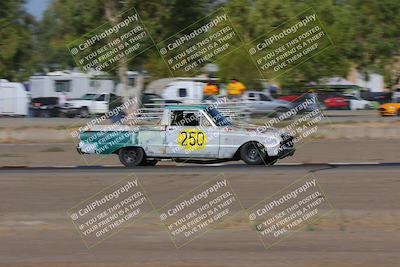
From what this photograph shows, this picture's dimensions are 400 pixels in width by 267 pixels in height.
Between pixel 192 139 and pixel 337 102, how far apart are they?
3785 cm

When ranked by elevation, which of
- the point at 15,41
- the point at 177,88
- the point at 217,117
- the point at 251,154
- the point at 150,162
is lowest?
the point at 251,154

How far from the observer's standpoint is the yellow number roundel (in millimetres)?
18688

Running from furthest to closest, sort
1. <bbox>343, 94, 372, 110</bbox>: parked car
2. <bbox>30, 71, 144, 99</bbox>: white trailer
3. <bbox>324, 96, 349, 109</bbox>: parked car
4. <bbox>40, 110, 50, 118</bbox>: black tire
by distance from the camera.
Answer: <bbox>343, 94, 372, 110</bbox>: parked car
<bbox>324, 96, 349, 109</bbox>: parked car
<bbox>30, 71, 144, 99</bbox>: white trailer
<bbox>40, 110, 50, 118</bbox>: black tire

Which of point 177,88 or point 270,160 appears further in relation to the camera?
point 177,88

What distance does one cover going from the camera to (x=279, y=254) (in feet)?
31.1

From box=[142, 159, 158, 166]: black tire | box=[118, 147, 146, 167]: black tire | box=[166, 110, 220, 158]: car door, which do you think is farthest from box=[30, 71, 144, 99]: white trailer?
box=[166, 110, 220, 158]: car door

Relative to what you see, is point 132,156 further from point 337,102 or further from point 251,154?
point 337,102

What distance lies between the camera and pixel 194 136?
737 inches

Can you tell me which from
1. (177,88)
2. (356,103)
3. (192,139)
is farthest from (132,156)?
(356,103)

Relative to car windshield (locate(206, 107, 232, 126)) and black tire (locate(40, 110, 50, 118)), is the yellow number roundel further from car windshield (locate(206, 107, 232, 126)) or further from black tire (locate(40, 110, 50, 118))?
black tire (locate(40, 110, 50, 118))

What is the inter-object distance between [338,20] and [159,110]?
2940 centimetres

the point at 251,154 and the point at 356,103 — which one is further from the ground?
the point at 251,154

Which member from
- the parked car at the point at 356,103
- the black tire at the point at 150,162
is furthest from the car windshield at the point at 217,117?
the parked car at the point at 356,103

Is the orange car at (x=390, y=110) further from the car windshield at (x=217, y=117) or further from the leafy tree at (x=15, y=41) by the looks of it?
the car windshield at (x=217, y=117)
